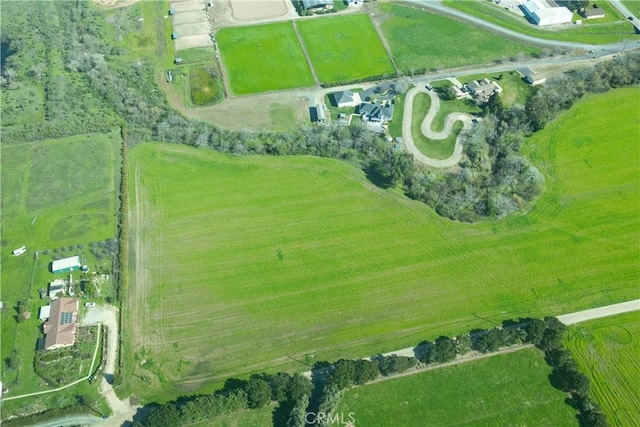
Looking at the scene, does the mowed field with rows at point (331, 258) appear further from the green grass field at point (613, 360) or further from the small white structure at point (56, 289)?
the small white structure at point (56, 289)

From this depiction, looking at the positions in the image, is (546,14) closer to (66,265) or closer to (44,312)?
(66,265)

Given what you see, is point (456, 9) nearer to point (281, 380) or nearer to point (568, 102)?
point (568, 102)

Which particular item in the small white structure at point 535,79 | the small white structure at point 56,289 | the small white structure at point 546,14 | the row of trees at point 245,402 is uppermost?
the small white structure at point 546,14

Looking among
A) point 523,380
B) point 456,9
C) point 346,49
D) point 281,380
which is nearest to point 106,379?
Result: point 281,380

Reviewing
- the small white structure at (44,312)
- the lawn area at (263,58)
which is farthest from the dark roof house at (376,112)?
the small white structure at (44,312)

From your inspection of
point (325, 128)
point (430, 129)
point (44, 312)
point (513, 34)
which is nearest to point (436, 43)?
point (513, 34)

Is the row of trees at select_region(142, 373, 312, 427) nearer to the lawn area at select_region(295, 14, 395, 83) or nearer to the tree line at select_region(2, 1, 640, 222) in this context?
the tree line at select_region(2, 1, 640, 222)

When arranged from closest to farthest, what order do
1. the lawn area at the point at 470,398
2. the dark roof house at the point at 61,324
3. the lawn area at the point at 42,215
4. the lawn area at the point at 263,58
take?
the lawn area at the point at 470,398 → the dark roof house at the point at 61,324 → the lawn area at the point at 42,215 → the lawn area at the point at 263,58
